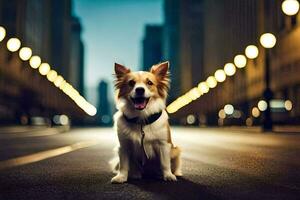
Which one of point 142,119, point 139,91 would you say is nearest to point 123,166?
point 142,119

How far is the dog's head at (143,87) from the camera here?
5496mm

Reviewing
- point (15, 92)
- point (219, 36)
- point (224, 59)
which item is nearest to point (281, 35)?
point (15, 92)

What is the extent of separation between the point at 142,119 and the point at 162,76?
1.80 ft

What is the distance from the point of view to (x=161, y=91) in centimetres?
578

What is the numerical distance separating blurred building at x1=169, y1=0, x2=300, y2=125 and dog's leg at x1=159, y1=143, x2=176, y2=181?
32434 mm

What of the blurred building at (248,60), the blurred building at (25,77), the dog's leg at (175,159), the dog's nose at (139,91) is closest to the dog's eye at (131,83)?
the dog's nose at (139,91)

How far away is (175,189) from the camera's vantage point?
17.4 feet

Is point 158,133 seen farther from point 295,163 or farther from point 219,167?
point 295,163

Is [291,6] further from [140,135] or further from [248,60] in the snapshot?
[248,60]

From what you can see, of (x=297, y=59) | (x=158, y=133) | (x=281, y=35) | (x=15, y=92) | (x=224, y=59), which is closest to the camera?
(x=158, y=133)

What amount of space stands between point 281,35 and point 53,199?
7317 cm

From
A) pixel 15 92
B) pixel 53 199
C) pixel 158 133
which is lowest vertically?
pixel 53 199

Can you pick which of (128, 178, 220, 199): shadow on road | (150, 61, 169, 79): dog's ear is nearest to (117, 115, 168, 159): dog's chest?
(128, 178, 220, 199): shadow on road

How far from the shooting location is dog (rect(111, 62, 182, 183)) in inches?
219
